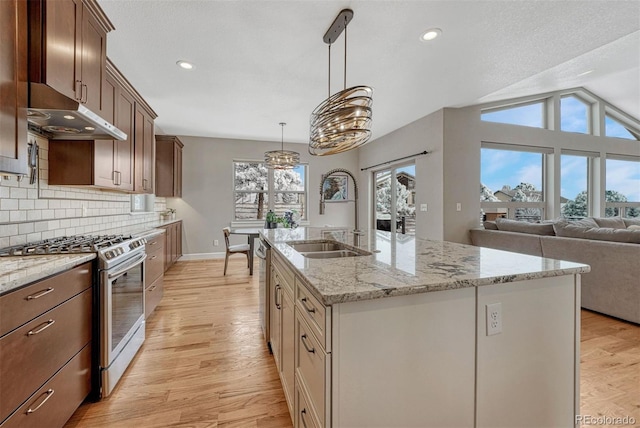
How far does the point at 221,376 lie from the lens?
6.39ft

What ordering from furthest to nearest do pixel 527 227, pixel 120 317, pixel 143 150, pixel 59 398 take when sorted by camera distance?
pixel 527 227
pixel 143 150
pixel 120 317
pixel 59 398

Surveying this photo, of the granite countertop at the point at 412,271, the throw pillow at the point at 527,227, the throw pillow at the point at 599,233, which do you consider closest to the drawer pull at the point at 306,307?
the granite countertop at the point at 412,271

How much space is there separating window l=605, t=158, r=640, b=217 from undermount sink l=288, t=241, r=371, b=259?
21.3 ft

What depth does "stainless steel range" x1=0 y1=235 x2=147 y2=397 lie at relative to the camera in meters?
1.69

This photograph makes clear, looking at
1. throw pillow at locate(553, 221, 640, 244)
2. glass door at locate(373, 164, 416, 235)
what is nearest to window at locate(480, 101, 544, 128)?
glass door at locate(373, 164, 416, 235)

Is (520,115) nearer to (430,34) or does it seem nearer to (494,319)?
(430,34)

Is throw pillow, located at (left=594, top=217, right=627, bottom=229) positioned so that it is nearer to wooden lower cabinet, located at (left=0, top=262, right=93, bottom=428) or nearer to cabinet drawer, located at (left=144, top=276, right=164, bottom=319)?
cabinet drawer, located at (left=144, top=276, right=164, bottom=319)

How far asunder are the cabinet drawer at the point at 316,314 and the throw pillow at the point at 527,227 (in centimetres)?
351

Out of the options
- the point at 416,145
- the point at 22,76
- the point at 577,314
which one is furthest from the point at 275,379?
the point at 416,145

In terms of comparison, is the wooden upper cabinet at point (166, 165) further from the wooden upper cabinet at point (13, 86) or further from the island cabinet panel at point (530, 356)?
the island cabinet panel at point (530, 356)

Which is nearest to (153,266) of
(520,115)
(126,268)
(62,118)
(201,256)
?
(126,268)

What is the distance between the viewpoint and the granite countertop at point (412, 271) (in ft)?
3.24

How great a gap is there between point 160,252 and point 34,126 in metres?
1.59

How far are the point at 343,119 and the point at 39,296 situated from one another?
1821 mm
